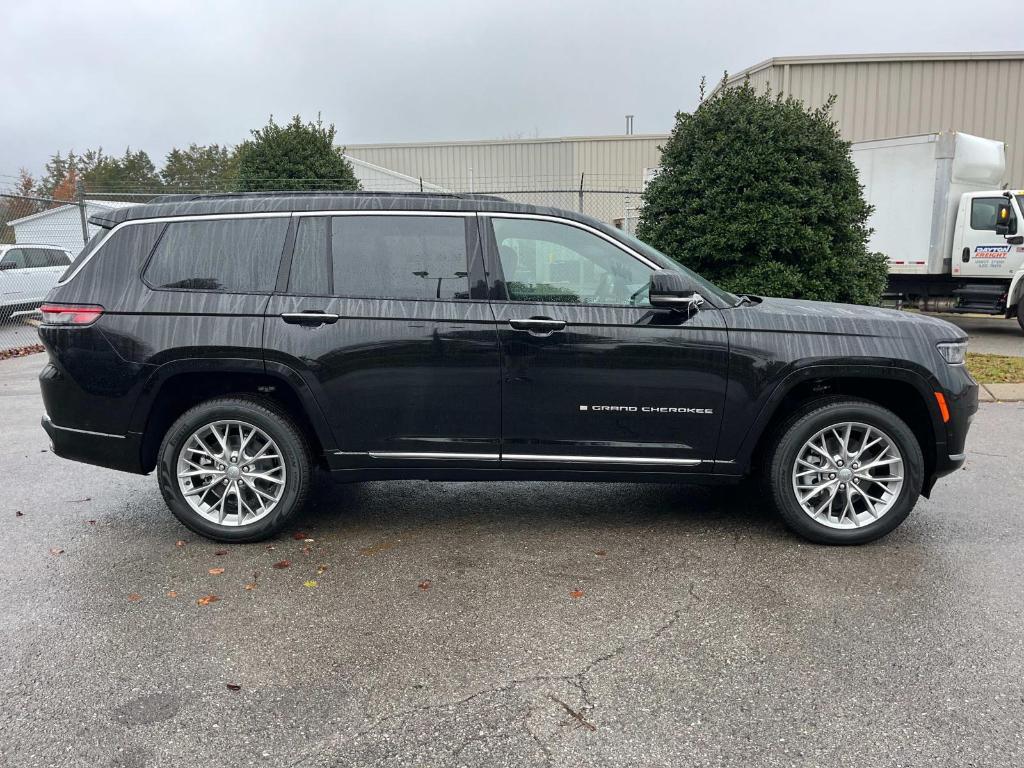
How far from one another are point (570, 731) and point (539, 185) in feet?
66.6

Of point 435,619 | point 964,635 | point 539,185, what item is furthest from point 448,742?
point 539,185

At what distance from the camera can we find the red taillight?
4.21 metres

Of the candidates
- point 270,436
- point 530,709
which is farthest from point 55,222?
point 530,709

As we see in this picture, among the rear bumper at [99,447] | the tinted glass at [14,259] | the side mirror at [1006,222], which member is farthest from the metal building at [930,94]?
the tinted glass at [14,259]

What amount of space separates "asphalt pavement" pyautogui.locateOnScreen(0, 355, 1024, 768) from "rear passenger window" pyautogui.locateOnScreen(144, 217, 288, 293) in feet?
4.90

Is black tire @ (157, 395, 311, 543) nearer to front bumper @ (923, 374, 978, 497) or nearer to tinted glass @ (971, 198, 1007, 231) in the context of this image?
front bumper @ (923, 374, 978, 497)

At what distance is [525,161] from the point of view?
73.5 feet

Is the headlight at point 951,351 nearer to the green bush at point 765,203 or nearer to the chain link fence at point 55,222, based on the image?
the green bush at point 765,203

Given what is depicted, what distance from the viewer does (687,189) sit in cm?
867

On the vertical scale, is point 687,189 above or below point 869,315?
above

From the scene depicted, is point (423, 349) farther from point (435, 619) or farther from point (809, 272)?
point (809, 272)

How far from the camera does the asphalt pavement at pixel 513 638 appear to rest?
2600mm

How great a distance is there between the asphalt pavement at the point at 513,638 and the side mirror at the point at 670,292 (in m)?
1.34

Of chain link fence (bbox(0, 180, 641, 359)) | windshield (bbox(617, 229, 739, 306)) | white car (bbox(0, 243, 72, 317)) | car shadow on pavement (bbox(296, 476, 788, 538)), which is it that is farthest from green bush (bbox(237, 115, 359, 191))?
windshield (bbox(617, 229, 739, 306))
